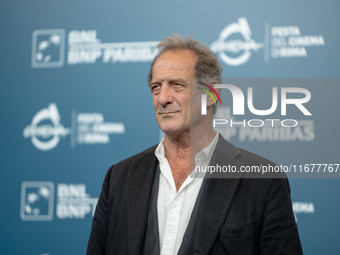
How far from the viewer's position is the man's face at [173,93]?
5.21 feet

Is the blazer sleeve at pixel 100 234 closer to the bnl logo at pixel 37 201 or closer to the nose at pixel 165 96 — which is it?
the nose at pixel 165 96

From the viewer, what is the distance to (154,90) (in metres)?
1.67

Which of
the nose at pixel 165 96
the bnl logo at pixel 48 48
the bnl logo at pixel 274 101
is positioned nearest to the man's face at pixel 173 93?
the nose at pixel 165 96

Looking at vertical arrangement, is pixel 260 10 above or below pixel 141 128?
above

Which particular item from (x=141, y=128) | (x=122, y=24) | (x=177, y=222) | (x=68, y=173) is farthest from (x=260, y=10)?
(x=68, y=173)

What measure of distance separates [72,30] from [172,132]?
156 cm

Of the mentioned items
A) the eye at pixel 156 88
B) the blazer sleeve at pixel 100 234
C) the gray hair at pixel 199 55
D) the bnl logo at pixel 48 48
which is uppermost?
the bnl logo at pixel 48 48

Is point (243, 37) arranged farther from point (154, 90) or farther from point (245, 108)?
point (154, 90)

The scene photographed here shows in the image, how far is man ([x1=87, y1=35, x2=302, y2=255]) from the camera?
1383mm

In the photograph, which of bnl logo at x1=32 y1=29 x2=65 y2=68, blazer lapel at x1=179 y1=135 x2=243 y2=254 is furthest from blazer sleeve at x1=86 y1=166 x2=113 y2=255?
bnl logo at x1=32 y1=29 x2=65 y2=68

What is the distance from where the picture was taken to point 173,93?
1.61 m

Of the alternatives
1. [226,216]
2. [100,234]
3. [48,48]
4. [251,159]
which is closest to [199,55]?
[251,159]

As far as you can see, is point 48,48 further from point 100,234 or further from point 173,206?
point 173,206

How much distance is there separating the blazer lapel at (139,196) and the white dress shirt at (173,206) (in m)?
0.06
